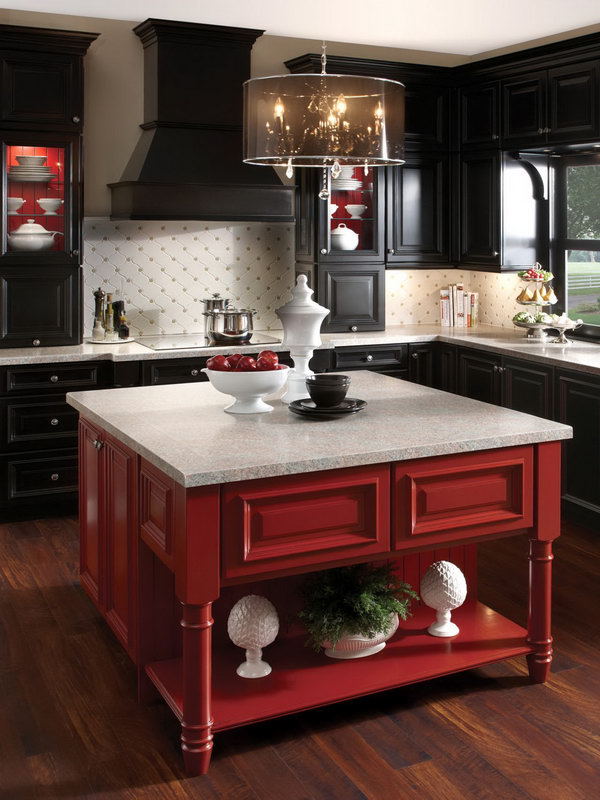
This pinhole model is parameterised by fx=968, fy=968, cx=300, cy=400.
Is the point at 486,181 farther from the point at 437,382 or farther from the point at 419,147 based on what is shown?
the point at 437,382

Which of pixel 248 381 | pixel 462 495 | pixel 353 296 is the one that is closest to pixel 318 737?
pixel 462 495

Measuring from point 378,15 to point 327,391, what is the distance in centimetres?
301

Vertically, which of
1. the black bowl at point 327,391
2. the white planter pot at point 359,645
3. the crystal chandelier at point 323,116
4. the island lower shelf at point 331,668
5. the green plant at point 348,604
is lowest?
the island lower shelf at point 331,668

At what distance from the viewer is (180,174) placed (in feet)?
18.6

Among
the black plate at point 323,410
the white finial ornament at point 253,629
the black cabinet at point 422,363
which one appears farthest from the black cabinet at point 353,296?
the white finial ornament at point 253,629

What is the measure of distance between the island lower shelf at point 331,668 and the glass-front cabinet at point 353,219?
3.23 m

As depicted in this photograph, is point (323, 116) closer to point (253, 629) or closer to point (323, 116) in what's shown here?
point (323, 116)

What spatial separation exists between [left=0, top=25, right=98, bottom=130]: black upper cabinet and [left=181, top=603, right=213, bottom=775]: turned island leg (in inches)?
138

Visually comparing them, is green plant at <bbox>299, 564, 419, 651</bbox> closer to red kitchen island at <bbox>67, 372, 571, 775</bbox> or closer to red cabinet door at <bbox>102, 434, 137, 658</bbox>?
red kitchen island at <bbox>67, 372, 571, 775</bbox>

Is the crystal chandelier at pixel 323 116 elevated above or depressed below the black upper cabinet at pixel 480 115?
below

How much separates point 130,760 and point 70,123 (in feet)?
12.2

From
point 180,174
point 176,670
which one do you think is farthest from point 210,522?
point 180,174

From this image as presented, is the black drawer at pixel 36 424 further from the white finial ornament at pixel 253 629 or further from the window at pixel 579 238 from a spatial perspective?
the window at pixel 579 238

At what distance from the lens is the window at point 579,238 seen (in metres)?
5.94
